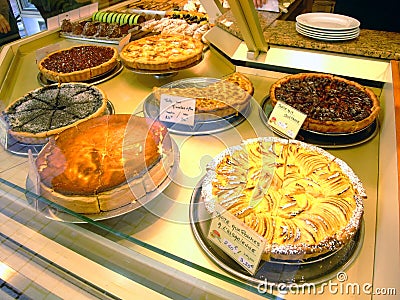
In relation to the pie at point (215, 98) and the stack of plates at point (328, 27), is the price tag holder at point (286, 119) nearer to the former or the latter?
the pie at point (215, 98)

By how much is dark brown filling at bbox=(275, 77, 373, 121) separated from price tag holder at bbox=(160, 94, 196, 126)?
1.76ft

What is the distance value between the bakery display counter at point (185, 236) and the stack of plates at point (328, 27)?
42cm

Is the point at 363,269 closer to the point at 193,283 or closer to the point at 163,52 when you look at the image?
the point at 193,283

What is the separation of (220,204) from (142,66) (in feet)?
4.85

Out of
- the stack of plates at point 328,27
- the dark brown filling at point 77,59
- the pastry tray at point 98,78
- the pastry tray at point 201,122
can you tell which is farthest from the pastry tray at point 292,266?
the dark brown filling at point 77,59

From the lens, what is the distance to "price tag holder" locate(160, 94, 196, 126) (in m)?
1.78

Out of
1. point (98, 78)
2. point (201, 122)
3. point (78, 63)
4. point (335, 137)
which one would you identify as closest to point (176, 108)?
point (201, 122)

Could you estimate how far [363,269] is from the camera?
4.01 ft

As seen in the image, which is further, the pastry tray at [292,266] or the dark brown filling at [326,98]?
the dark brown filling at [326,98]

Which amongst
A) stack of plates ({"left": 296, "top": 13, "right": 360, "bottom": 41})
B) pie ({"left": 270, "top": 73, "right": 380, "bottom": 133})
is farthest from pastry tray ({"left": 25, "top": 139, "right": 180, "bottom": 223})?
stack of plates ({"left": 296, "top": 13, "right": 360, "bottom": 41})

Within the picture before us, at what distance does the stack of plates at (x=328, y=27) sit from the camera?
Result: 229 cm

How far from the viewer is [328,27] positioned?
2381mm

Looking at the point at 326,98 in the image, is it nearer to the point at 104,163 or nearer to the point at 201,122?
the point at 201,122

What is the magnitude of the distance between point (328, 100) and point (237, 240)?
120 cm
